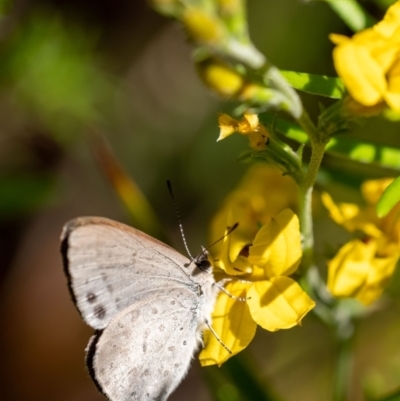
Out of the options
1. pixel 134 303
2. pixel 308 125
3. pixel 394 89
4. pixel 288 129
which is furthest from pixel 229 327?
pixel 394 89

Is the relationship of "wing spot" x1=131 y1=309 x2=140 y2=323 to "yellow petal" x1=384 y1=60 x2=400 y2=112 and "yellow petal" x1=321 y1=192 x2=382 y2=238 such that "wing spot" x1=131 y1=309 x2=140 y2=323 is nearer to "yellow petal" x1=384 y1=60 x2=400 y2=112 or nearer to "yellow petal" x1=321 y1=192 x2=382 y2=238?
"yellow petal" x1=321 y1=192 x2=382 y2=238

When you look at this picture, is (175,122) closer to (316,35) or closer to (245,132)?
(316,35)

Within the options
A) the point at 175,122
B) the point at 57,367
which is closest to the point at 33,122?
the point at 175,122

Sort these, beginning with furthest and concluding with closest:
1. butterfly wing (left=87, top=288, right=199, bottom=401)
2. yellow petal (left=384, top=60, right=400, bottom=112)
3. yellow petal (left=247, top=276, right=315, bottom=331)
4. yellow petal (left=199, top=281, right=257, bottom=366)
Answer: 1. butterfly wing (left=87, top=288, right=199, bottom=401)
2. yellow petal (left=199, top=281, right=257, bottom=366)
3. yellow petal (left=247, top=276, right=315, bottom=331)
4. yellow petal (left=384, top=60, right=400, bottom=112)

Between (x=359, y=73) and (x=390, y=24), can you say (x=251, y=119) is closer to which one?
(x=359, y=73)

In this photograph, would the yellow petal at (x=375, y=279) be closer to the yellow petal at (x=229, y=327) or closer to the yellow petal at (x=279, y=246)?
the yellow petal at (x=279, y=246)

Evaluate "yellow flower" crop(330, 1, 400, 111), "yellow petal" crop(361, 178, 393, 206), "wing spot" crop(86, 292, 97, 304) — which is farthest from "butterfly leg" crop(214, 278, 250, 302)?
"yellow flower" crop(330, 1, 400, 111)
